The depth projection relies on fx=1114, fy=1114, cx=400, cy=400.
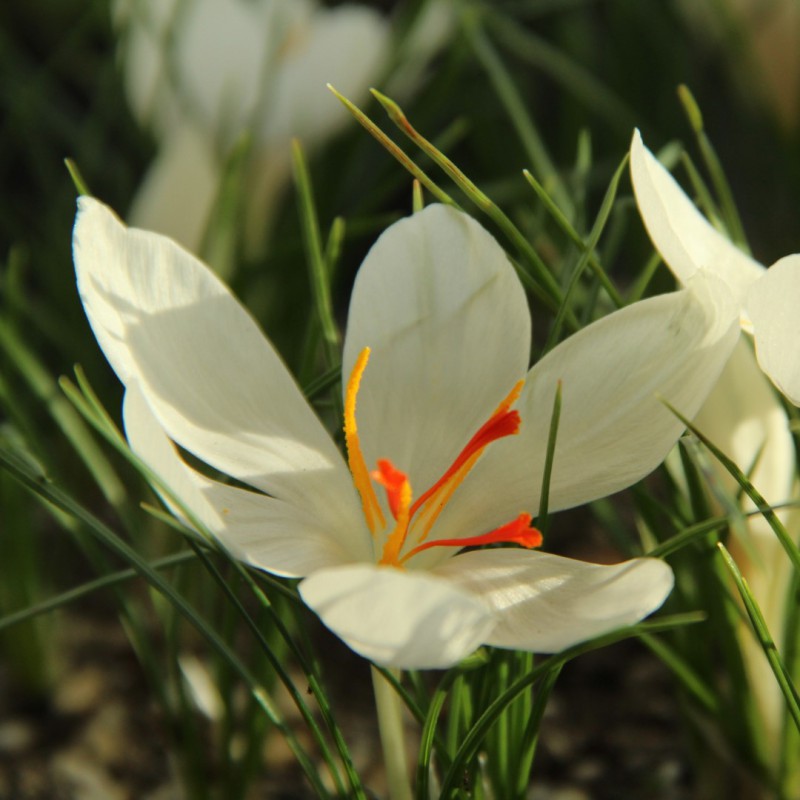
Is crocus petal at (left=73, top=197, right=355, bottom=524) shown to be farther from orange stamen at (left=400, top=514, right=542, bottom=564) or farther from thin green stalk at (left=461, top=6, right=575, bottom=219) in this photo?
thin green stalk at (left=461, top=6, right=575, bottom=219)

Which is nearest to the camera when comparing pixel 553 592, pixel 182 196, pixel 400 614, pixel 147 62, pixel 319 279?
Result: pixel 400 614

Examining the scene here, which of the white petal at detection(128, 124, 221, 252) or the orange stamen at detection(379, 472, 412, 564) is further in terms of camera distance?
the white petal at detection(128, 124, 221, 252)

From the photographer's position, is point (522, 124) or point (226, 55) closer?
point (522, 124)

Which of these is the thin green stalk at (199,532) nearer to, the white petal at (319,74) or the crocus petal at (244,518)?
the crocus petal at (244,518)

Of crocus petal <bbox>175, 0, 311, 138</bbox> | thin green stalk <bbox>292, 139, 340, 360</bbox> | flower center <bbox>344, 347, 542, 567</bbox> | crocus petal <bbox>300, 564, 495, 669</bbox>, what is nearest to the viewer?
crocus petal <bbox>300, 564, 495, 669</bbox>

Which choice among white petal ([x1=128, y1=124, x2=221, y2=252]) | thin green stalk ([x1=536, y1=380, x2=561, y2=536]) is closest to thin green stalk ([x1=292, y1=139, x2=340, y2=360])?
thin green stalk ([x1=536, y1=380, x2=561, y2=536])

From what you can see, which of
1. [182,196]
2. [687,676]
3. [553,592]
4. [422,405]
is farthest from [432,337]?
[182,196]

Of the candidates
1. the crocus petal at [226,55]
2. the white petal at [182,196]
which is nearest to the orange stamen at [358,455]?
the white petal at [182,196]

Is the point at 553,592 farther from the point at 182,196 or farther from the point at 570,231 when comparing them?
the point at 182,196
